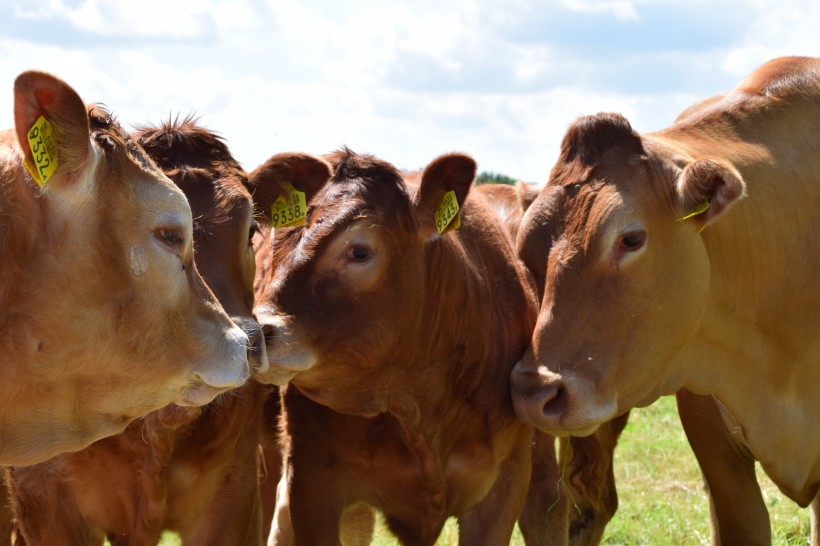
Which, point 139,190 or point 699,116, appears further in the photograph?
point 699,116

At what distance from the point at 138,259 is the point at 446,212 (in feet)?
6.78

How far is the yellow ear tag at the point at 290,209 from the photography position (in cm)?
607

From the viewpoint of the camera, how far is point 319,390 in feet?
19.5

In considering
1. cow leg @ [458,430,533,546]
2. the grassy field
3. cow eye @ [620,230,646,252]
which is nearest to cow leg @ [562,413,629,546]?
the grassy field

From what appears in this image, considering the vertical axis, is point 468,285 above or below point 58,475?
above

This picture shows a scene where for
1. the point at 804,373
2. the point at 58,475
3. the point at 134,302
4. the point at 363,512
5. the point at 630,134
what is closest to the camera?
the point at 134,302

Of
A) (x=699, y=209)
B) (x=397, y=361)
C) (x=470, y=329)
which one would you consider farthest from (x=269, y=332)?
(x=699, y=209)

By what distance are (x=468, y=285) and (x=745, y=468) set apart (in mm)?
1911

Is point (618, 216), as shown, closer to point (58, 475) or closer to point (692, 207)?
point (692, 207)

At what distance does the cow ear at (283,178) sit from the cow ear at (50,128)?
6.88 feet

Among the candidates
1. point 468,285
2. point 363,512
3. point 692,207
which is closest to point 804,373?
point 692,207

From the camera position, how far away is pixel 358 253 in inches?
231

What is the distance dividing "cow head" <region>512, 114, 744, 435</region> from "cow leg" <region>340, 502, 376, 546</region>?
2733 millimetres

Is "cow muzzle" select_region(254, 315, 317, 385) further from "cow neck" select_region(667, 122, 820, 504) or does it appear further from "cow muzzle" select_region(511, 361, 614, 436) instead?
"cow neck" select_region(667, 122, 820, 504)
